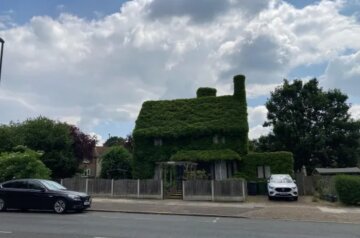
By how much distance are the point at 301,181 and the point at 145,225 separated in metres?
21.5

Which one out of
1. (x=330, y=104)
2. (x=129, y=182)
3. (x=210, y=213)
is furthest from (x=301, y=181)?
(x=330, y=104)

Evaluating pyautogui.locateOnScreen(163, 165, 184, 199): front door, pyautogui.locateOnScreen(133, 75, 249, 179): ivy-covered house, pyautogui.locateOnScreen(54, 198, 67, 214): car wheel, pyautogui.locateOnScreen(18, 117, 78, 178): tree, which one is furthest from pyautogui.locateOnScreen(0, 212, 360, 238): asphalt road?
pyautogui.locateOnScreen(18, 117, 78, 178): tree

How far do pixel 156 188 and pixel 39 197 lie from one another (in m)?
10.5

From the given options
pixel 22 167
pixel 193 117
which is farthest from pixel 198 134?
pixel 22 167

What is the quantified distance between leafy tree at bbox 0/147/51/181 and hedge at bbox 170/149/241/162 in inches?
476

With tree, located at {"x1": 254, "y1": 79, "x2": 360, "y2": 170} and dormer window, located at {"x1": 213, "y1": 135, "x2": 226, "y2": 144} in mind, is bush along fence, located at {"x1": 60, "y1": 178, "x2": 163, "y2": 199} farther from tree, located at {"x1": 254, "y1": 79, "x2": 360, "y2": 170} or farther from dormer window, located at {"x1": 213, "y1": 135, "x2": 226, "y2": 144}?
tree, located at {"x1": 254, "y1": 79, "x2": 360, "y2": 170}

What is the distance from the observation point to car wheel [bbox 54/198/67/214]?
17922 millimetres

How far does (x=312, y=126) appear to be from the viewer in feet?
159

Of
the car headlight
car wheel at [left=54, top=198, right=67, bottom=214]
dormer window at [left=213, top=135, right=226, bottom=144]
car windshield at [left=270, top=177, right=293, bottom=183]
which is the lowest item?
car wheel at [left=54, top=198, right=67, bottom=214]

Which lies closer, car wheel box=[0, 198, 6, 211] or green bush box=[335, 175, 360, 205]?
car wheel box=[0, 198, 6, 211]

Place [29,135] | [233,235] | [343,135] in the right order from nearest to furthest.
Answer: [233,235] → [29,135] → [343,135]

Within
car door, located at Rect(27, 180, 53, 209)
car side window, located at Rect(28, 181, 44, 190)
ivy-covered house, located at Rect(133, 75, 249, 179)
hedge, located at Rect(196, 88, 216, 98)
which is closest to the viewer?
car door, located at Rect(27, 180, 53, 209)

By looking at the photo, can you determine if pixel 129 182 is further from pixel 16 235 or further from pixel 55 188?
pixel 16 235

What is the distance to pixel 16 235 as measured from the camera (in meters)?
11.0
